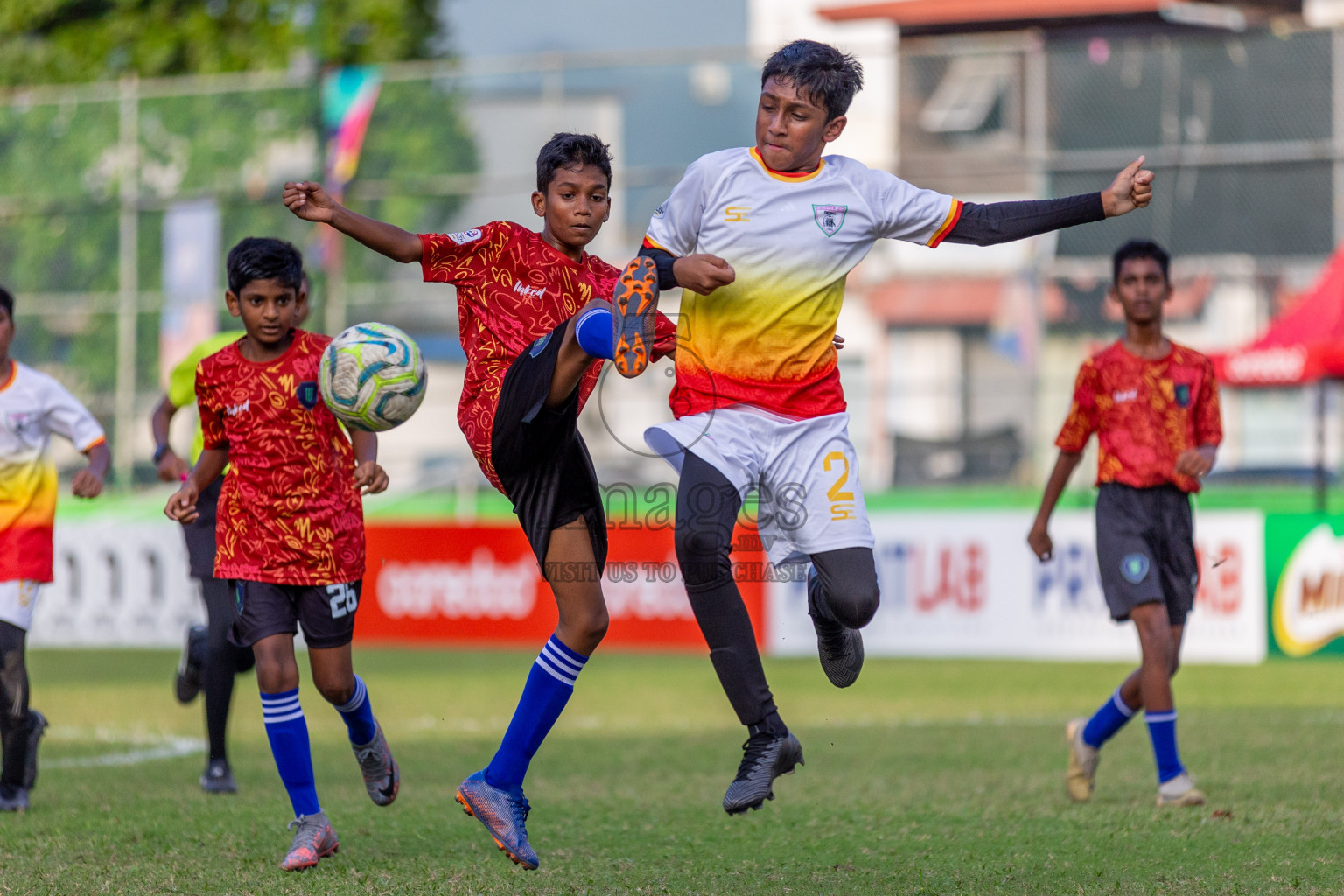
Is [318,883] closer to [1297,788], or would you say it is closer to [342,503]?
[342,503]

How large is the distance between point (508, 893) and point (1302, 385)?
12.8 m

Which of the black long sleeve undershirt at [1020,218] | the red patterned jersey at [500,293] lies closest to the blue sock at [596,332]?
the red patterned jersey at [500,293]

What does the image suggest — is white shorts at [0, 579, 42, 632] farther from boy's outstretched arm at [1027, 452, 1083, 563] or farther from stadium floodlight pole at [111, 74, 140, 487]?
stadium floodlight pole at [111, 74, 140, 487]

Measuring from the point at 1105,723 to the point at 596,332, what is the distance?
3447 millimetres

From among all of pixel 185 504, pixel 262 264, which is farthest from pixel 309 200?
pixel 185 504

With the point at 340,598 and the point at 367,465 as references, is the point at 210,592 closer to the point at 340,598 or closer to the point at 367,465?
the point at 340,598

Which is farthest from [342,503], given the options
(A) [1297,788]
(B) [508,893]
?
(A) [1297,788]

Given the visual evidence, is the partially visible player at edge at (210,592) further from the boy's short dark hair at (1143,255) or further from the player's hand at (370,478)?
Result: the boy's short dark hair at (1143,255)

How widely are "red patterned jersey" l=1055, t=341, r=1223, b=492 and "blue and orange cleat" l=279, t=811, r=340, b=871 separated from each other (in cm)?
363

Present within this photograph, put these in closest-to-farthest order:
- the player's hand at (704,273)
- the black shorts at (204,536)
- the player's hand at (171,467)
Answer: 1. the player's hand at (704,273)
2. the player's hand at (171,467)
3. the black shorts at (204,536)

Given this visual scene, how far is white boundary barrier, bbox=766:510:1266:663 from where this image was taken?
41.8 ft

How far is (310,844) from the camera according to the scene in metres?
5.28

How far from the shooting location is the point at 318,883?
4934mm

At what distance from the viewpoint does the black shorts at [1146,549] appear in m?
6.78
